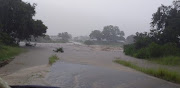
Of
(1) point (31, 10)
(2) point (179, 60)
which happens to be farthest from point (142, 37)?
(1) point (31, 10)

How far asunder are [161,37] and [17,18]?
18.6 m

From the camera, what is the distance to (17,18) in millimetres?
34281

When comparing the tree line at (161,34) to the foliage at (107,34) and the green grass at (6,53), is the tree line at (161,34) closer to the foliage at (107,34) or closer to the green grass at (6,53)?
the green grass at (6,53)

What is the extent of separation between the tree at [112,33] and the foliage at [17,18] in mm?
62765

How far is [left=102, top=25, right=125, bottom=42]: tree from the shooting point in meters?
98.5

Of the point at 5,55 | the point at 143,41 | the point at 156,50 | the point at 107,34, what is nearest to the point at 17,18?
the point at 5,55

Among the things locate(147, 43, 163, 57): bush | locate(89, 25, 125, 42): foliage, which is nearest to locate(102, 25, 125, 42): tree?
locate(89, 25, 125, 42): foliage

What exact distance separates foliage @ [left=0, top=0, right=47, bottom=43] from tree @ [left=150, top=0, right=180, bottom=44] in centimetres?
1674

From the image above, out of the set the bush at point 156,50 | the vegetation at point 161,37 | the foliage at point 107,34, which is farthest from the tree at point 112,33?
the bush at point 156,50

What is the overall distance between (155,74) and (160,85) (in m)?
2.86

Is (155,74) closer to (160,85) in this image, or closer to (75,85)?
(160,85)

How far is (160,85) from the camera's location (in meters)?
11.4

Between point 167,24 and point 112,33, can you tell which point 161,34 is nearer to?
point 167,24

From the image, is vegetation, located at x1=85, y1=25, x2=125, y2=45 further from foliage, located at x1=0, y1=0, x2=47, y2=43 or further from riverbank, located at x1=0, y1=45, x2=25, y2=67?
riverbank, located at x1=0, y1=45, x2=25, y2=67
